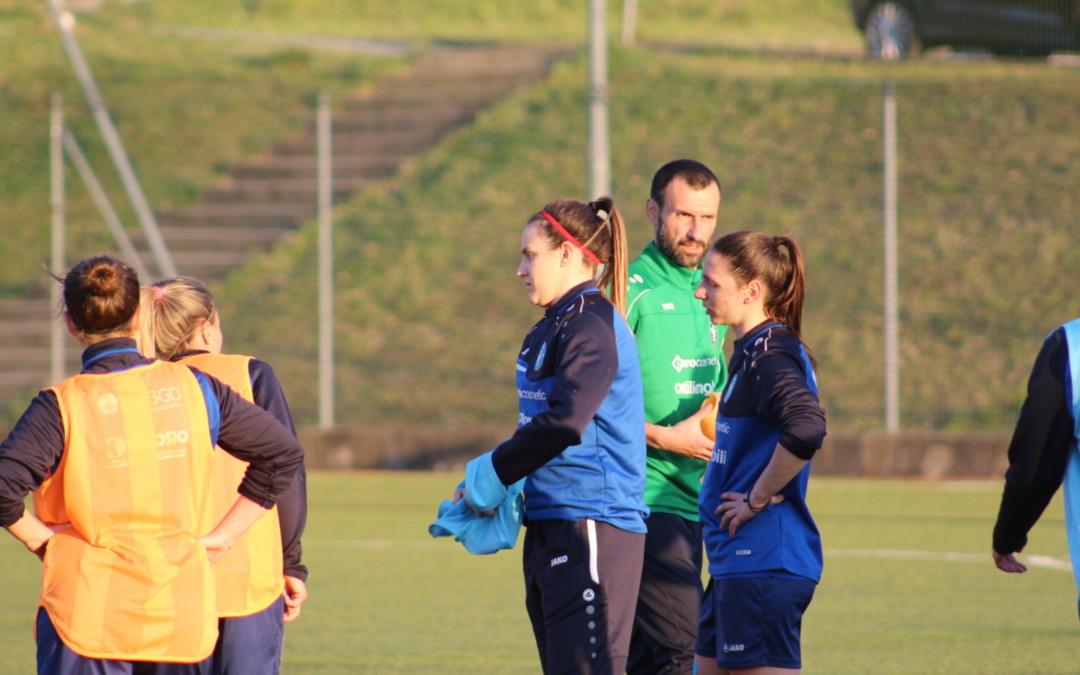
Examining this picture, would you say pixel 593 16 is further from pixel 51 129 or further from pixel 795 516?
pixel 795 516

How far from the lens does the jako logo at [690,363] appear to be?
4996mm

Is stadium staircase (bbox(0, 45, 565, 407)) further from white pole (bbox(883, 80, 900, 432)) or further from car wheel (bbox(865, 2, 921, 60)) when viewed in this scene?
white pole (bbox(883, 80, 900, 432))

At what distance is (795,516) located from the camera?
4156 millimetres

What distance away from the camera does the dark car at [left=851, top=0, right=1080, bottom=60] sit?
18.6 m

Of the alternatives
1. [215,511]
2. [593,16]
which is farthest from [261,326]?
[215,511]

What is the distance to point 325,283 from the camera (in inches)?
579

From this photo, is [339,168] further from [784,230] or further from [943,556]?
[943,556]

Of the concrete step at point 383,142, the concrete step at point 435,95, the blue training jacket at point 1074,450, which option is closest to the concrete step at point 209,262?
the concrete step at point 383,142

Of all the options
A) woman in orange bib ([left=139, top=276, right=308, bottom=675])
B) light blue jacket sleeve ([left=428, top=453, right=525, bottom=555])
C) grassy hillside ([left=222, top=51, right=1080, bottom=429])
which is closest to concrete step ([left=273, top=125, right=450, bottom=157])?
grassy hillside ([left=222, top=51, right=1080, bottom=429])

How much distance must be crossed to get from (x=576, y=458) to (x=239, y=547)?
3.13ft

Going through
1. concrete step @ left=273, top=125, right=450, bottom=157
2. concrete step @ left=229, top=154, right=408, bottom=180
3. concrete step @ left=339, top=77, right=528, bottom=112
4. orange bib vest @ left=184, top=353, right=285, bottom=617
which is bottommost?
orange bib vest @ left=184, top=353, right=285, bottom=617

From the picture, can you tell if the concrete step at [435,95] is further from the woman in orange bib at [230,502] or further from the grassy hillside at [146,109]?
the woman in orange bib at [230,502]

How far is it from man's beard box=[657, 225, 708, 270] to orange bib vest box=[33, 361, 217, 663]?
6.73 feet

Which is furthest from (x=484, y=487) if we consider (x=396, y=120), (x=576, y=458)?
(x=396, y=120)
